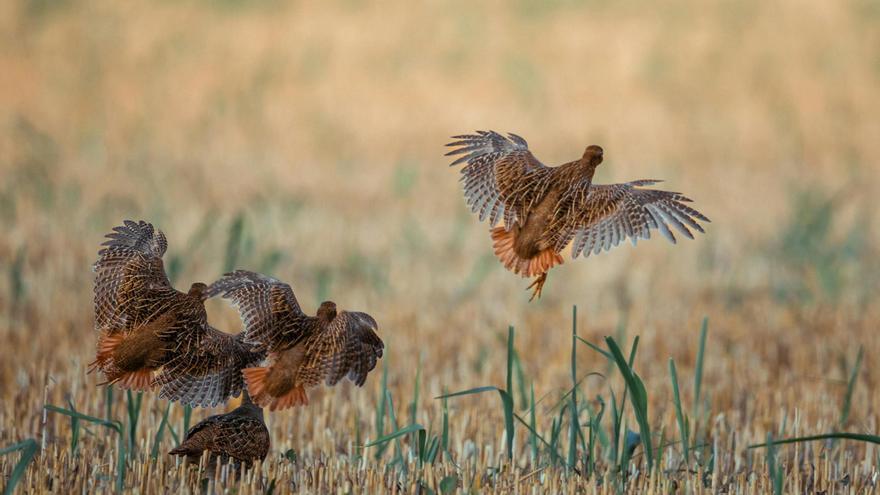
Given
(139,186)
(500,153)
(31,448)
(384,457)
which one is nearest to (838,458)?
(384,457)

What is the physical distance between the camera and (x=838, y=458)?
341 centimetres

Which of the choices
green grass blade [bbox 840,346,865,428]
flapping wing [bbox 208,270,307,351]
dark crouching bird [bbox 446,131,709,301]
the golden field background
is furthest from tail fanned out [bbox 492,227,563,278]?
green grass blade [bbox 840,346,865,428]

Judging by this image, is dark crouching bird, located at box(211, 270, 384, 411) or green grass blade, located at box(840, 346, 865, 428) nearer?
dark crouching bird, located at box(211, 270, 384, 411)

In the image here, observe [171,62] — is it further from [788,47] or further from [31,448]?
[31,448]

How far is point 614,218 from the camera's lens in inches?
75.6

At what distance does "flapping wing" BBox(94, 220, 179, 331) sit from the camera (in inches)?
80.6

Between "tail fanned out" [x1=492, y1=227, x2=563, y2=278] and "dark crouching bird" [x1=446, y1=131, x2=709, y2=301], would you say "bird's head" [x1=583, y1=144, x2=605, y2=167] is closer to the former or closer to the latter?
"dark crouching bird" [x1=446, y1=131, x2=709, y2=301]

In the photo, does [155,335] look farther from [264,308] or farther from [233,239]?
[233,239]

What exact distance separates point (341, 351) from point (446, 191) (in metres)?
7.60

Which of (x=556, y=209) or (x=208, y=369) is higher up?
(x=556, y=209)

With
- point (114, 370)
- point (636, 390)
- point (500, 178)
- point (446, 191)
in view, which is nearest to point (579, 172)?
point (500, 178)

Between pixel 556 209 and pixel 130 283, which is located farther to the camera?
pixel 130 283

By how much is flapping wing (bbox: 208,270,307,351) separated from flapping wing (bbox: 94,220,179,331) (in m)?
0.13

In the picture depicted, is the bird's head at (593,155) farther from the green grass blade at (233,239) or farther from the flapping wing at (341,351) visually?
the green grass blade at (233,239)
